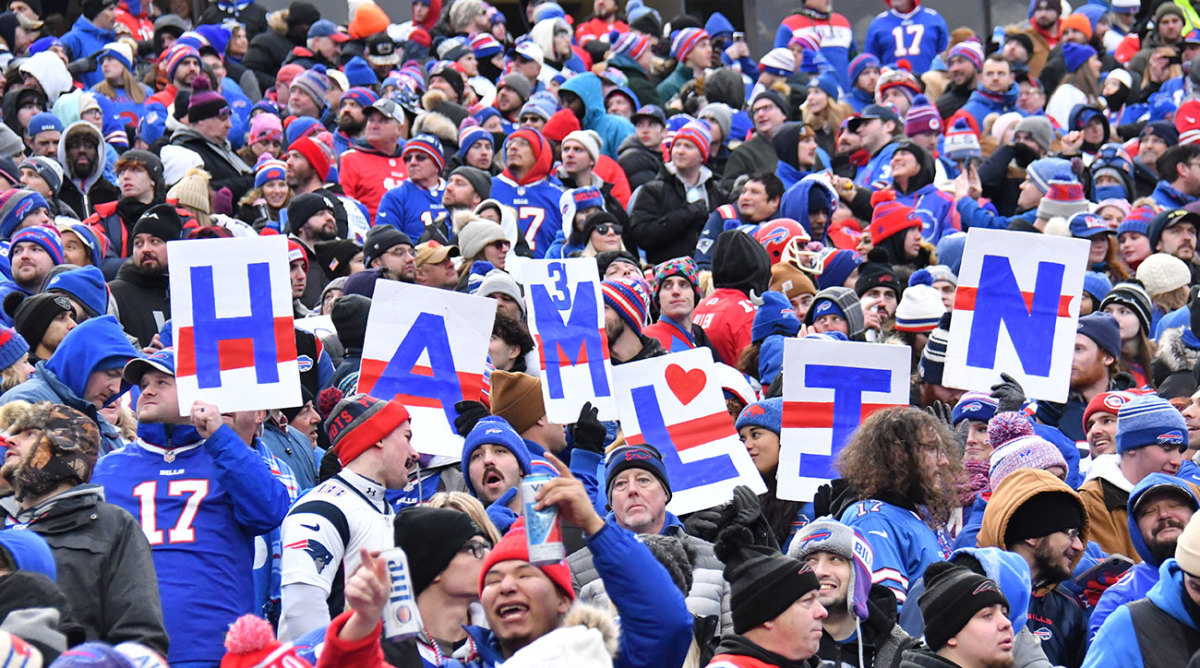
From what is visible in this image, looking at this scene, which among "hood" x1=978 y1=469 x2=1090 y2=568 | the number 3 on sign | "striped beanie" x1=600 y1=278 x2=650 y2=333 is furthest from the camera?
the number 3 on sign

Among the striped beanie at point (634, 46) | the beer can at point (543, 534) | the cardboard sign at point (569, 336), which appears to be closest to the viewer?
the beer can at point (543, 534)

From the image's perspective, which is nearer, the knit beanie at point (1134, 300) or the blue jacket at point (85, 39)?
the knit beanie at point (1134, 300)

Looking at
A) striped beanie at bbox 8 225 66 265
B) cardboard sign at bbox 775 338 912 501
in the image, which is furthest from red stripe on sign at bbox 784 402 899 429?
striped beanie at bbox 8 225 66 265

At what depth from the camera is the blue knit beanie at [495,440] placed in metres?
7.05

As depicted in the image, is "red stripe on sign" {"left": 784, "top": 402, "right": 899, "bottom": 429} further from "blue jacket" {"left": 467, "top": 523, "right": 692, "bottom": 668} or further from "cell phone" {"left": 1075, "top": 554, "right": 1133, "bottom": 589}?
"blue jacket" {"left": 467, "top": 523, "right": 692, "bottom": 668}

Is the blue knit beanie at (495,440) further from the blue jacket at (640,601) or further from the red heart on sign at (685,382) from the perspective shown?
the blue jacket at (640,601)

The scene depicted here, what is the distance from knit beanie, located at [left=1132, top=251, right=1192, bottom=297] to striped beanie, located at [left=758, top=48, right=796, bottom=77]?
693cm

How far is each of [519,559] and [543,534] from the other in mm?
298

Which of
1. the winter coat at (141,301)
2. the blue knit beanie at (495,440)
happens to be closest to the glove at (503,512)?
the blue knit beanie at (495,440)

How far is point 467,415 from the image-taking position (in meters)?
7.72

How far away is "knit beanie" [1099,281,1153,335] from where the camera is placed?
32.7ft

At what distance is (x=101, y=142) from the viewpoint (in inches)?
484

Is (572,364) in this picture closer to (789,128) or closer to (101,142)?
(101,142)

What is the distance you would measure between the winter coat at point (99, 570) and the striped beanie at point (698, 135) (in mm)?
8137
